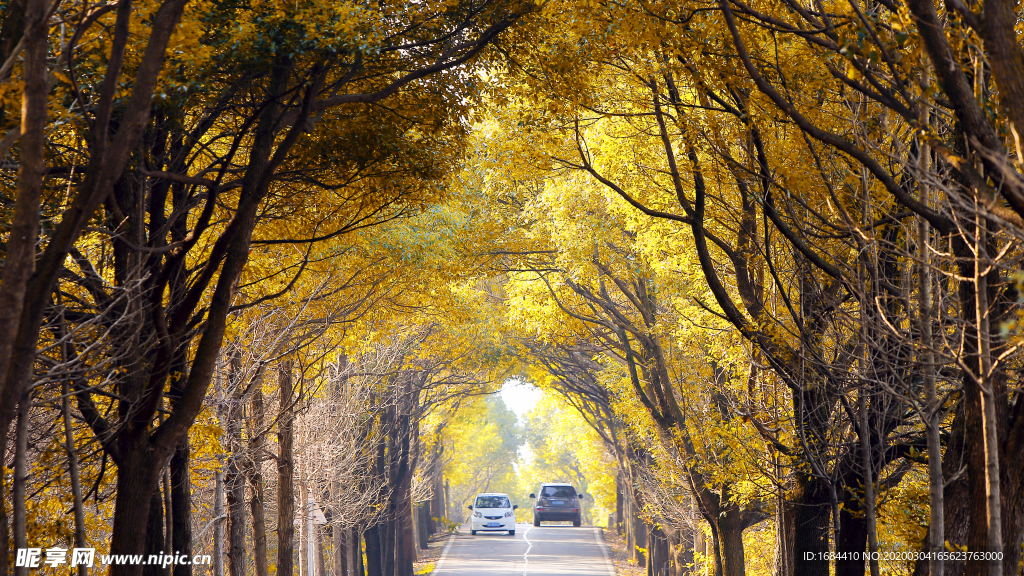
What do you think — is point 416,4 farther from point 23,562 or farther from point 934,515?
point 934,515

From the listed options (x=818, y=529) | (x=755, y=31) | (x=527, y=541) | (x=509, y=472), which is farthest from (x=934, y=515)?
(x=509, y=472)

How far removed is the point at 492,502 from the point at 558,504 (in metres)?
4.27

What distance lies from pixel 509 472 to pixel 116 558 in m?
81.6

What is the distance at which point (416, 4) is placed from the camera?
7824mm

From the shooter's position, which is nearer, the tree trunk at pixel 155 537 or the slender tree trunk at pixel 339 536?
the tree trunk at pixel 155 537

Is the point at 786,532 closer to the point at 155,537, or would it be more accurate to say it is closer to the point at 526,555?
the point at 155,537

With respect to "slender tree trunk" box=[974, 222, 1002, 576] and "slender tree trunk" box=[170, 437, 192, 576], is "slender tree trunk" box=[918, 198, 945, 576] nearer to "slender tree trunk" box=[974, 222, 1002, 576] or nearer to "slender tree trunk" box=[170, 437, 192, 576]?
"slender tree trunk" box=[974, 222, 1002, 576]

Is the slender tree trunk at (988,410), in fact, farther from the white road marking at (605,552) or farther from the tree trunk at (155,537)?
the white road marking at (605,552)

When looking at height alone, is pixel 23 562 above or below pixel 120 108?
below

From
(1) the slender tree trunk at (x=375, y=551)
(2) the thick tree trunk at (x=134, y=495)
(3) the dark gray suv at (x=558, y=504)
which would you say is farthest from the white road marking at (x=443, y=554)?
(2) the thick tree trunk at (x=134, y=495)

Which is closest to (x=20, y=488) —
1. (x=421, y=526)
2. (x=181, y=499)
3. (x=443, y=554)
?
(x=181, y=499)

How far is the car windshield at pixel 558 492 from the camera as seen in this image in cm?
4241

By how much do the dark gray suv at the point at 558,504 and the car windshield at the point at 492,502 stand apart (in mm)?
3129

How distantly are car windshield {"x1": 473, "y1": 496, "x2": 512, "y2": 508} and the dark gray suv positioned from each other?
3.13 m
